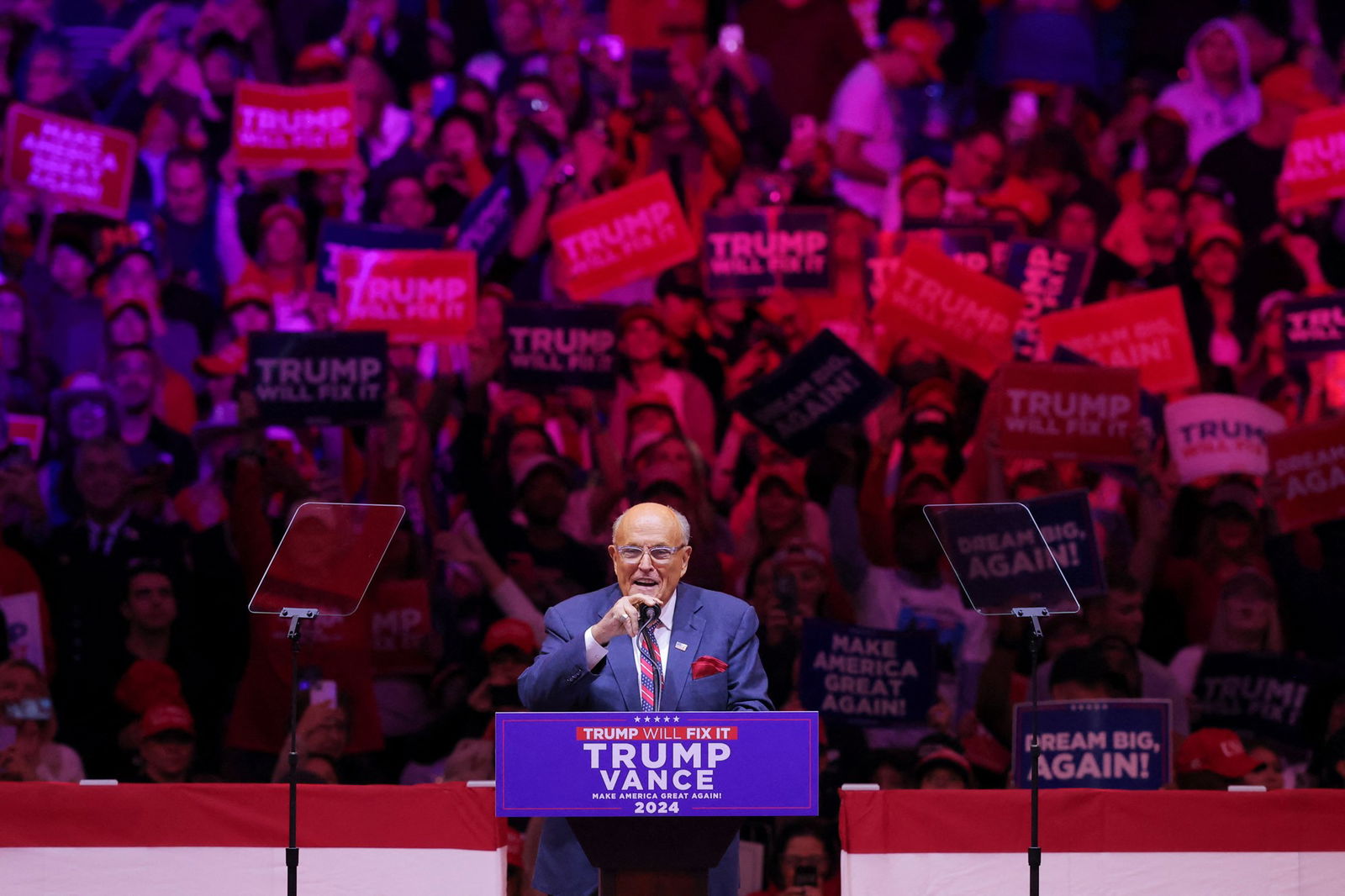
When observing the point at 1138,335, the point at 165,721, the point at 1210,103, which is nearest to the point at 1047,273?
the point at 1138,335

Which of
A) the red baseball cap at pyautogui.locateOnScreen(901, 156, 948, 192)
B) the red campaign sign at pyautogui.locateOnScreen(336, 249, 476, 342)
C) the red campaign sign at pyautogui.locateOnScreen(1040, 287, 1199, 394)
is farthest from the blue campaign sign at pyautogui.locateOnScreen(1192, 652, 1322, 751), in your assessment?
the red campaign sign at pyautogui.locateOnScreen(336, 249, 476, 342)

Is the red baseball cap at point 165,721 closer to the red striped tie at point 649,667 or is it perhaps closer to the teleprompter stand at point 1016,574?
the teleprompter stand at point 1016,574

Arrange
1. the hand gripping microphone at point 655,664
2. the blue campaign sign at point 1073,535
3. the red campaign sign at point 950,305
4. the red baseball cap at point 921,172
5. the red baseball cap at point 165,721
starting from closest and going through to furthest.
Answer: the hand gripping microphone at point 655,664 < the blue campaign sign at point 1073,535 < the red baseball cap at point 165,721 < the red campaign sign at point 950,305 < the red baseball cap at point 921,172

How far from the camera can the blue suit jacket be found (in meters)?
3.20

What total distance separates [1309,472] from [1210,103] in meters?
2.60

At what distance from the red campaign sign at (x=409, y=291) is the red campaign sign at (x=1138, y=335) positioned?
246 cm

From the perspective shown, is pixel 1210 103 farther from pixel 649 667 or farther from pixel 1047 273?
pixel 649 667

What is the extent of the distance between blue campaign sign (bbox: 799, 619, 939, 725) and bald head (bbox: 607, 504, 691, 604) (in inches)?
110

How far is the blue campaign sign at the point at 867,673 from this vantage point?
5926 mm

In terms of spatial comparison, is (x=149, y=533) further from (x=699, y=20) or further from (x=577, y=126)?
(x=699, y=20)

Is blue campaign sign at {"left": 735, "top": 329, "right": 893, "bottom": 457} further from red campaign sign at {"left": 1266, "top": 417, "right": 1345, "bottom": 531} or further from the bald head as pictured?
the bald head

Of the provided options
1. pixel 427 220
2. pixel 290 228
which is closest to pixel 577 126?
pixel 427 220

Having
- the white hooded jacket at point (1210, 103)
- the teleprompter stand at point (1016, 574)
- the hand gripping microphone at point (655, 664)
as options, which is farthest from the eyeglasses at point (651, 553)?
the white hooded jacket at point (1210, 103)

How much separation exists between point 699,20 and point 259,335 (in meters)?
2.98
